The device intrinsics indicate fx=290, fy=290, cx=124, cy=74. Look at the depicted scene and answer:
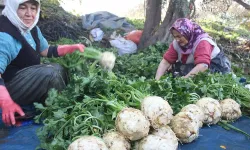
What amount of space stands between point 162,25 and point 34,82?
4561mm

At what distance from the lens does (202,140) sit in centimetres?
262

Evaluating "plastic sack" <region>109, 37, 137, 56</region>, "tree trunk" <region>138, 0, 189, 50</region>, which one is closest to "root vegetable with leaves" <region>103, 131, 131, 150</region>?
"tree trunk" <region>138, 0, 189, 50</region>

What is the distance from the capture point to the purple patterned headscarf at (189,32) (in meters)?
4.22

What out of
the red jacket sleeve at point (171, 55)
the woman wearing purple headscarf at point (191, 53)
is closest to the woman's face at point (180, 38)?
the woman wearing purple headscarf at point (191, 53)

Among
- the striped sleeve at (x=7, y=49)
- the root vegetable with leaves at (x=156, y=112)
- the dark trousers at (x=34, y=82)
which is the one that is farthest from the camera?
the dark trousers at (x=34, y=82)

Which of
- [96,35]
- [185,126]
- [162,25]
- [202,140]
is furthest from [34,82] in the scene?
[96,35]

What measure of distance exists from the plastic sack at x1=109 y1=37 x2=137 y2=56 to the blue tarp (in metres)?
4.27

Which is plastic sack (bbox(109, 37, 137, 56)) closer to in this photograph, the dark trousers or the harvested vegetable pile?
the harvested vegetable pile

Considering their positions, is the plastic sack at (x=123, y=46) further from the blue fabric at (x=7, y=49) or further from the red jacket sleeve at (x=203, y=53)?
the blue fabric at (x=7, y=49)

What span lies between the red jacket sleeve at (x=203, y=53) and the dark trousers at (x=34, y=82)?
1.96 m

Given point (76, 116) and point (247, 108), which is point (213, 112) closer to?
point (247, 108)

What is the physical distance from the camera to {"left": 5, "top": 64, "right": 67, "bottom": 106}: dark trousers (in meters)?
3.05

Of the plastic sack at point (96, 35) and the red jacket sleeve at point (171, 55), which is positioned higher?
the red jacket sleeve at point (171, 55)

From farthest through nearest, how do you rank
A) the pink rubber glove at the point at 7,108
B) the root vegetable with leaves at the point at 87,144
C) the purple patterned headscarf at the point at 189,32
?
the purple patterned headscarf at the point at 189,32 < the pink rubber glove at the point at 7,108 < the root vegetable with leaves at the point at 87,144
